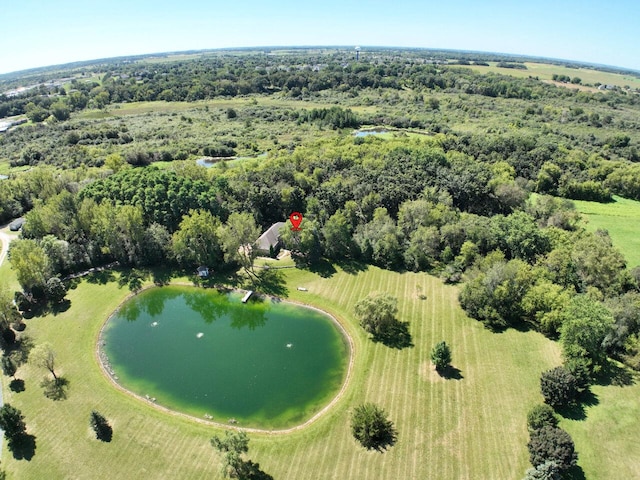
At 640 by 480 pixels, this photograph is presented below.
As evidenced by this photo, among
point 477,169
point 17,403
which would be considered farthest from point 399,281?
point 17,403

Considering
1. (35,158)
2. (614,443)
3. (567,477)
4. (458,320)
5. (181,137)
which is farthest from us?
(181,137)

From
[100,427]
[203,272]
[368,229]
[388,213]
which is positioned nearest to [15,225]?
[203,272]

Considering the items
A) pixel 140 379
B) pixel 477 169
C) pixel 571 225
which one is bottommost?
pixel 140 379

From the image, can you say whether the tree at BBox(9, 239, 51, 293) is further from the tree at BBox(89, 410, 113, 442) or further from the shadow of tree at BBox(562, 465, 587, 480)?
the shadow of tree at BBox(562, 465, 587, 480)

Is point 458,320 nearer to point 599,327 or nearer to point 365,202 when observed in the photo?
point 599,327

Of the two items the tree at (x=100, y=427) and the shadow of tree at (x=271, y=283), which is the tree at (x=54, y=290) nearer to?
the tree at (x=100, y=427)

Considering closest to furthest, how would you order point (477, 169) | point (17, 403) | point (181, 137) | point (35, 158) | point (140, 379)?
point (17, 403), point (140, 379), point (477, 169), point (35, 158), point (181, 137)
